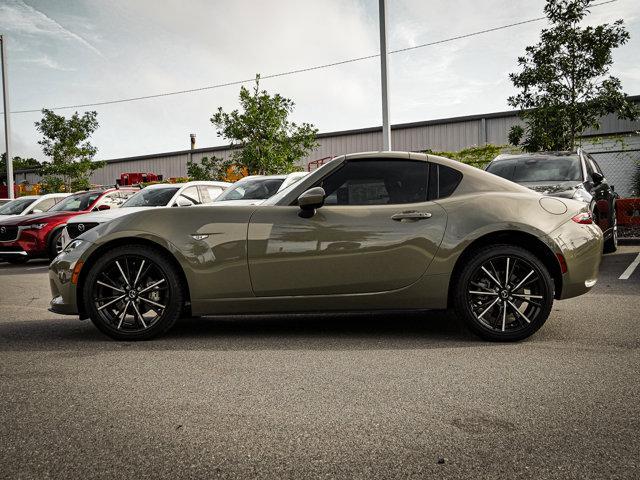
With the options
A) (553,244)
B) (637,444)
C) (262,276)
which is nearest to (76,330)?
(262,276)

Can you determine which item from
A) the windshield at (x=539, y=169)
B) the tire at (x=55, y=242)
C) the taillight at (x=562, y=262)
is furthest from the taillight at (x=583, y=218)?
the tire at (x=55, y=242)

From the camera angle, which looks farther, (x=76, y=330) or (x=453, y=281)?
(x=76, y=330)

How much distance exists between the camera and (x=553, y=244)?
4.84 m

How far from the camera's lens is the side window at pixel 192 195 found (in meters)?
12.5

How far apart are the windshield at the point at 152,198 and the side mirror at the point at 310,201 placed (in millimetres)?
7687

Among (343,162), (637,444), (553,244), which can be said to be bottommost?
(637,444)

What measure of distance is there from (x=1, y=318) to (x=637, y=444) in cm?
597

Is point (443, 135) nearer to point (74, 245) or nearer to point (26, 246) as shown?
point (26, 246)

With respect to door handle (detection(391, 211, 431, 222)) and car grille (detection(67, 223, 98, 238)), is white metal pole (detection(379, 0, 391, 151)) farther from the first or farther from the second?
door handle (detection(391, 211, 431, 222))

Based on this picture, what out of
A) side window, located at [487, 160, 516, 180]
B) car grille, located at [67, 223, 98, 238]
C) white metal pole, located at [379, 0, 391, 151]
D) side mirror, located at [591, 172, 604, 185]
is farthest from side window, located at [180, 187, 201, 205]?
side mirror, located at [591, 172, 604, 185]

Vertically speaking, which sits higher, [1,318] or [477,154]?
[477,154]

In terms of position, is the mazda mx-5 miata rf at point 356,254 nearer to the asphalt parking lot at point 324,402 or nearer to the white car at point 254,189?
the asphalt parking lot at point 324,402

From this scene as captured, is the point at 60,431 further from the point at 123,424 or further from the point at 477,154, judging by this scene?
the point at 477,154

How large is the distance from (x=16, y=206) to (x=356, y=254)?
1529 centimetres
